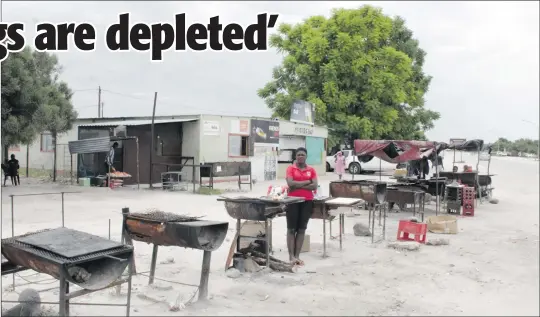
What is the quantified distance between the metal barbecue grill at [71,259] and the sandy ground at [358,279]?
74cm

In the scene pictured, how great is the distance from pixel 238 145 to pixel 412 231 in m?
13.5

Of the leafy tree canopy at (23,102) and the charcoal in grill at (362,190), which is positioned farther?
the leafy tree canopy at (23,102)

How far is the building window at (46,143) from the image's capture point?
23.6 metres

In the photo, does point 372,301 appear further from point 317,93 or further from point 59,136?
point 317,93

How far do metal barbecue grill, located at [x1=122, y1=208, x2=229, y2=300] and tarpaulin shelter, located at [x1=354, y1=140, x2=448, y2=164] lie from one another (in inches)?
372

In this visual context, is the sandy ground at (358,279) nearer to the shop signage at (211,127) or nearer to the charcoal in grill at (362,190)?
the charcoal in grill at (362,190)

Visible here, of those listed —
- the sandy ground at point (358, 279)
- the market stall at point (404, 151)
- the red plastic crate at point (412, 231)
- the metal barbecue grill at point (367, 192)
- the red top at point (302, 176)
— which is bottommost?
the sandy ground at point (358, 279)

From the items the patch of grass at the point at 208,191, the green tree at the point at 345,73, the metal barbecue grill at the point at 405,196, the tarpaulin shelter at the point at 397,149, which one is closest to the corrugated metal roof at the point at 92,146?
the patch of grass at the point at 208,191

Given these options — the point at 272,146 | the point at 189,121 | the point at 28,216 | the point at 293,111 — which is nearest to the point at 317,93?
the point at 293,111

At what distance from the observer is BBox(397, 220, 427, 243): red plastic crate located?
8789mm

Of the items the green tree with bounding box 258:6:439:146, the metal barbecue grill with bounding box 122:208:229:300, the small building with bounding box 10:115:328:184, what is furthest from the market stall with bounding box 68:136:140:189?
the green tree with bounding box 258:6:439:146

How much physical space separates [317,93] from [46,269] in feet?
93.7

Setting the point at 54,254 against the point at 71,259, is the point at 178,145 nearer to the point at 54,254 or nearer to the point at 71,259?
the point at 54,254

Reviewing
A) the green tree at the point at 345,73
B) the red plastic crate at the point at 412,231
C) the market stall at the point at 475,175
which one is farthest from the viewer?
the green tree at the point at 345,73
